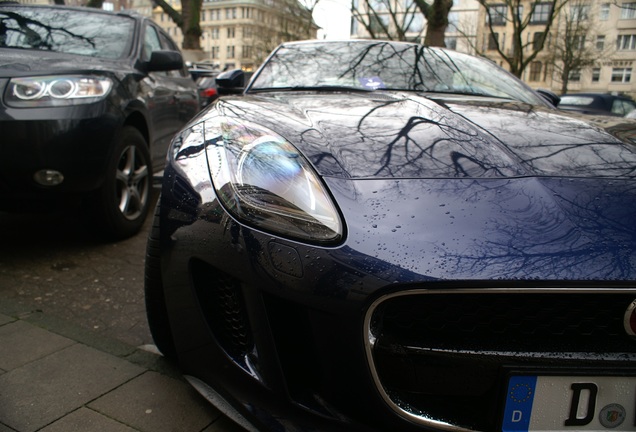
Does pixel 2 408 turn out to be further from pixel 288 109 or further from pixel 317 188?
pixel 288 109

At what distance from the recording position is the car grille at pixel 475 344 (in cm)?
114

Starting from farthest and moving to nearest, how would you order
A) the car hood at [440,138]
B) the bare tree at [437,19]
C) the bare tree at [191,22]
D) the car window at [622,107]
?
1. the bare tree at [191,22]
2. the car window at [622,107]
3. the bare tree at [437,19]
4. the car hood at [440,138]

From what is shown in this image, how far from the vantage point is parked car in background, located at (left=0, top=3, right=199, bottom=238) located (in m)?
2.74

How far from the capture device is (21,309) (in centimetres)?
238

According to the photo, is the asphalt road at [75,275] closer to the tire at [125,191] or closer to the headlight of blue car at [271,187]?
the tire at [125,191]

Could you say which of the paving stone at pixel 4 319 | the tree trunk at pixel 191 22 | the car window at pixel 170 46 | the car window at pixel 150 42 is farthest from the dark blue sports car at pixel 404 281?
the tree trunk at pixel 191 22

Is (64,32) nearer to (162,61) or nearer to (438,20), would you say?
(162,61)

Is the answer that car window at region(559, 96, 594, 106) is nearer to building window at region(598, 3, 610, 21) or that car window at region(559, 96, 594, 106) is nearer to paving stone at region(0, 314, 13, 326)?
paving stone at region(0, 314, 13, 326)

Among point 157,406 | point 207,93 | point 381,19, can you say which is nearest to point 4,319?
point 157,406

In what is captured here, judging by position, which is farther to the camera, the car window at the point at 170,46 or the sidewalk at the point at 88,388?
the car window at the point at 170,46

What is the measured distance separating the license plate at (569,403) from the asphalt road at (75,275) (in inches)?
59.8

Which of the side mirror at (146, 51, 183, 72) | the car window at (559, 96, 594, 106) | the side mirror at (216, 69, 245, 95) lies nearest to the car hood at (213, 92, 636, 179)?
the side mirror at (216, 69, 245, 95)

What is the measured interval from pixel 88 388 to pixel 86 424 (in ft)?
0.68

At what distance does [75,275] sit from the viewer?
Answer: 2844mm
